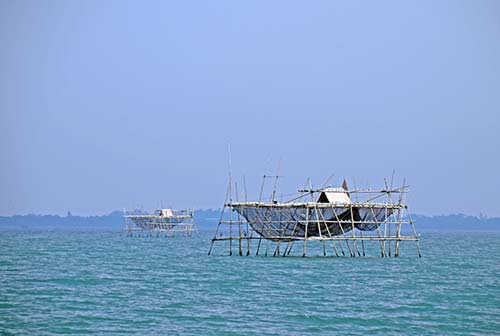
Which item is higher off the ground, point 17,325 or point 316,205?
point 316,205

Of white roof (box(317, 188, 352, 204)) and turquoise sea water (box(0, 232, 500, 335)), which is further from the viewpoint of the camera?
white roof (box(317, 188, 352, 204))

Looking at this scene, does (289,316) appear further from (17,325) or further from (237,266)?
(237,266)

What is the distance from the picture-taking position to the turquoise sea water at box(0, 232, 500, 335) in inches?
1174

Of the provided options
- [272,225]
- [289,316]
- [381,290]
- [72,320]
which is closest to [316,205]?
[272,225]

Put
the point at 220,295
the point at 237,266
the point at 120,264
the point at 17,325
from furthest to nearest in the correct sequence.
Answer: the point at 120,264, the point at 237,266, the point at 220,295, the point at 17,325

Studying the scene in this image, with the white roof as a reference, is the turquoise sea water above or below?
below

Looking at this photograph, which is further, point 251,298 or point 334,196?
point 334,196

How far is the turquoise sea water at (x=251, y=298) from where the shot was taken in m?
29.8

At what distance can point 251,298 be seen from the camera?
37156mm

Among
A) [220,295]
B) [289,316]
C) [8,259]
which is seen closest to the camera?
[289,316]

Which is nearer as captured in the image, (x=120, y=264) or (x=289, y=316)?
(x=289, y=316)

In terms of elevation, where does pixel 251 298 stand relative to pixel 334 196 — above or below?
below

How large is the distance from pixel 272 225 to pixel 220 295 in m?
20.9

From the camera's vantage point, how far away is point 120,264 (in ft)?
191
